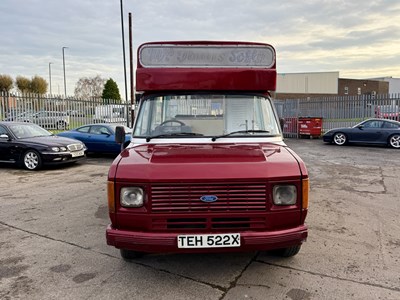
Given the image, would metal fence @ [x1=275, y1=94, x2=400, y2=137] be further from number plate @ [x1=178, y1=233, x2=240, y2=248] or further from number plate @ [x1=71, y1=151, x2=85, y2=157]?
number plate @ [x1=178, y1=233, x2=240, y2=248]

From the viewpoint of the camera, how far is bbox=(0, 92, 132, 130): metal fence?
1605 centimetres

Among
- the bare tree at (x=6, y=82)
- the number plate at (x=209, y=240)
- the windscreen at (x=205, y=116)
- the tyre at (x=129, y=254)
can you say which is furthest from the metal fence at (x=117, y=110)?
the bare tree at (x=6, y=82)

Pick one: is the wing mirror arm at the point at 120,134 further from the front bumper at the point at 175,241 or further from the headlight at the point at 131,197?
the front bumper at the point at 175,241

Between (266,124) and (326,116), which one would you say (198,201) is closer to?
(266,124)

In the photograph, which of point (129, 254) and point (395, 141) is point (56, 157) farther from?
point (395, 141)

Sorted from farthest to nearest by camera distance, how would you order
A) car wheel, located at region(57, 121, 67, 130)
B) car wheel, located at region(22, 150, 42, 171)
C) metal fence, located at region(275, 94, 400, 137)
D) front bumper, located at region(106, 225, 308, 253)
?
metal fence, located at region(275, 94, 400, 137) < car wheel, located at region(57, 121, 67, 130) < car wheel, located at region(22, 150, 42, 171) < front bumper, located at region(106, 225, 308, 253)

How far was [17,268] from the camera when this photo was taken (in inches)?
155

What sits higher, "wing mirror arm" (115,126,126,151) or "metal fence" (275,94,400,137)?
"metal fence" (275,94,400,137)

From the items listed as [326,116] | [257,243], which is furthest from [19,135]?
[326,116]

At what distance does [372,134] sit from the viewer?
604 inches

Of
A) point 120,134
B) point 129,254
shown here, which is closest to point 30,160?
point 120,134

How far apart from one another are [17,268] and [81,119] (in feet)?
52.1

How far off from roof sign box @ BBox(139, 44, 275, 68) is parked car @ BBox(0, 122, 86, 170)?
678cm

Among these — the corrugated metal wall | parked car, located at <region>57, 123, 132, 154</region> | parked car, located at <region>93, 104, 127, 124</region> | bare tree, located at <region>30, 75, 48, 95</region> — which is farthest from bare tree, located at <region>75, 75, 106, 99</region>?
parked car, located at <region>57, 123, 132, 154</region>
